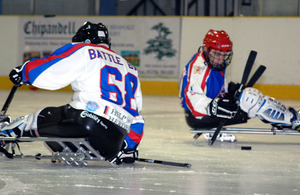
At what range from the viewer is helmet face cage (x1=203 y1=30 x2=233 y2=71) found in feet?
15.9

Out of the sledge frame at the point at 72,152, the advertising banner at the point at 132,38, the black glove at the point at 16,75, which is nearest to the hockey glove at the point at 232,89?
the sledge frame at the point at 72,152

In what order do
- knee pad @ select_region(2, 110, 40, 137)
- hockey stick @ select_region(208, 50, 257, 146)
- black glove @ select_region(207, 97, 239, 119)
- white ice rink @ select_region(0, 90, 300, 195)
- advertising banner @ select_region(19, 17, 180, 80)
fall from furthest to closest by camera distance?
advertising banner @ select_region(19, 17, 180, 80) < hockey stick @ select_region(208, 50, 257, 146) < black glove @ select_region(207, 97, 239, 119) < knee pad @ select_region(2, 110, 40, 137) < white ice rink @ select_region(0, 90, 300, 195)

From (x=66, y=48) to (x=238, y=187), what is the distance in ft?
4.08

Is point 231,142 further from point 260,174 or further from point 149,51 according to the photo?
point 149,51

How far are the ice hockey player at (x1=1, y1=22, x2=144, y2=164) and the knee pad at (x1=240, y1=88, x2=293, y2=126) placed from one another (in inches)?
57.1

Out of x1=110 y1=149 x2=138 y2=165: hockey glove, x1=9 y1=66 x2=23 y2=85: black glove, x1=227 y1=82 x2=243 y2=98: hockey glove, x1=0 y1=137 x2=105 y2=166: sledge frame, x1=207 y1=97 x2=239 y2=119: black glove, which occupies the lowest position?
x1=110 y1=149 x2=138 y2=165: hockey glove

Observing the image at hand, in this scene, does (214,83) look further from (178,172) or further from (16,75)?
(16,75)

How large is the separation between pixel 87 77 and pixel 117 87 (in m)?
0.19

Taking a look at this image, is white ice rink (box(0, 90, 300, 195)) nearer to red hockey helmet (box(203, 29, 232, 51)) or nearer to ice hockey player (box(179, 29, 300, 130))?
ice hockey player (box(179, 29, 300, 130))

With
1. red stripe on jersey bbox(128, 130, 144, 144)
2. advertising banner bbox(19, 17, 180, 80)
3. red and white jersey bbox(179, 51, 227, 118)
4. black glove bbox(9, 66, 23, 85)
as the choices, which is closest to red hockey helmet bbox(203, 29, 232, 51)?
red and white jersey bbox(179, 51, 227, 118)

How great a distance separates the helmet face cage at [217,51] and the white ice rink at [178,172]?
0.66 m

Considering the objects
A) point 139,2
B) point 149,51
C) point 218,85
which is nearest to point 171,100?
point 149,51

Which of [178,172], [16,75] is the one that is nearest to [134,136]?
[178,172]

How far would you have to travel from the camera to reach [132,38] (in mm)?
10914
